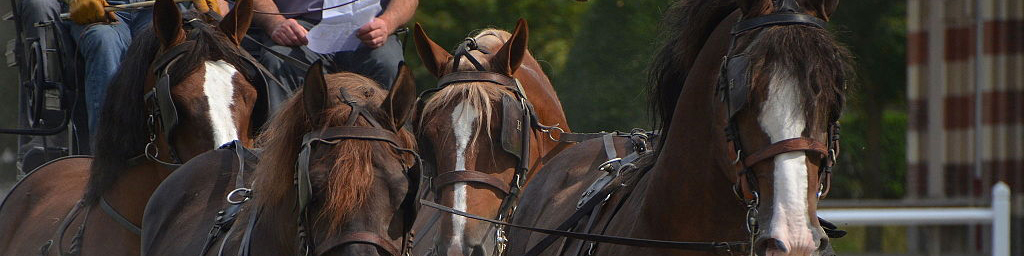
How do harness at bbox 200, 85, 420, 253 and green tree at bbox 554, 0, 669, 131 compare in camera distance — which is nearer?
harness at bbox 200, 85, 420, 253

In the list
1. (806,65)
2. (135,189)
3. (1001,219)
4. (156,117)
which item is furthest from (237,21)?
(1001,219)

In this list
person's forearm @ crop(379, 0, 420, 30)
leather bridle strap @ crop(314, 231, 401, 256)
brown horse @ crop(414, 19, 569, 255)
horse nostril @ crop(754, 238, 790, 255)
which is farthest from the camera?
person's forearm @ crop(379, 0, 420, 30)

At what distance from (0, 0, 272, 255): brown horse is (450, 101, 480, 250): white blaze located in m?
0.70

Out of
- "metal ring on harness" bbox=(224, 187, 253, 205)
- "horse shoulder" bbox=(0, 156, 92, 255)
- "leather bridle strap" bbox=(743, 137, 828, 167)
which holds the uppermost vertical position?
"leather bridle strap" bbox=(743, 137, 828, 167)

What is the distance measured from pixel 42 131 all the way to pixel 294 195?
2.51 meters

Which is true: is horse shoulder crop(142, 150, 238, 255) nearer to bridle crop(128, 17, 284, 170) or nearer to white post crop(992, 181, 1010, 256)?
bridle crop(128, 17, 284, 170)

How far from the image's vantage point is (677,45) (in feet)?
12.7

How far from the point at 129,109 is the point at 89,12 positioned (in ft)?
2.58

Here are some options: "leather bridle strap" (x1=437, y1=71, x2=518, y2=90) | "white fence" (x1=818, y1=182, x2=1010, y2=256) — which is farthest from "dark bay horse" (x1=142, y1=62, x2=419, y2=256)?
"white fence" (x1=818, y1=182, x2=1010, y2=256)

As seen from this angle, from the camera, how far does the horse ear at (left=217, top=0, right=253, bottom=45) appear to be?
5.07 m

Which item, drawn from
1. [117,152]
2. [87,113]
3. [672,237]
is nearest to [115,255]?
[117,152]

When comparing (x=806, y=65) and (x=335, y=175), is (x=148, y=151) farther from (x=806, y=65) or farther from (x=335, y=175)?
(x=806, y=65)

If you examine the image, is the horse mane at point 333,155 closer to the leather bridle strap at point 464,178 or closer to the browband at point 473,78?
the leather bridle strap at point 464,178

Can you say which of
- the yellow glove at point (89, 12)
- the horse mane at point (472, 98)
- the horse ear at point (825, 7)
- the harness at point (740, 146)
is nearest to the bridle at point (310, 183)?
the harness at point (740, 146)
